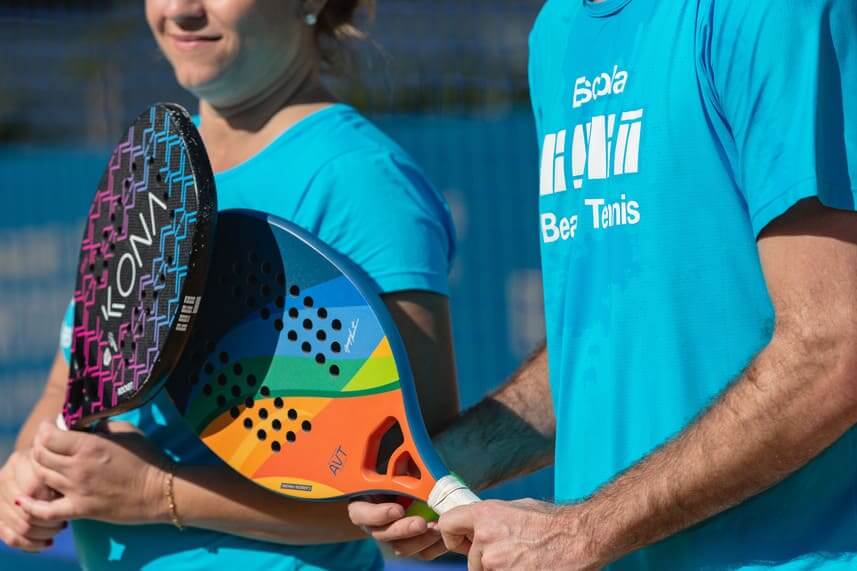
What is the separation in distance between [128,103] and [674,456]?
7445mm

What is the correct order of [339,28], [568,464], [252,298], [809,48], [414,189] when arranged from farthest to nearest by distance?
[339,28], [414,189], [252,298], [568,464], [809,48]

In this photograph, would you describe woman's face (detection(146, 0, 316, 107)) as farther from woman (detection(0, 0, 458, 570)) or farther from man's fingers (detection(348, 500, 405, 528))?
man's fingers (detection(348, 500, 405, 528))

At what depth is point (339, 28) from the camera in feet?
9.93

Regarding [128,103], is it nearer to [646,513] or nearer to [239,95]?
[239,95]

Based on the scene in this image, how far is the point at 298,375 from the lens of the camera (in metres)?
2.38

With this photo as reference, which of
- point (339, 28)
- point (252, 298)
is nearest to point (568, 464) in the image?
point (252, 298)

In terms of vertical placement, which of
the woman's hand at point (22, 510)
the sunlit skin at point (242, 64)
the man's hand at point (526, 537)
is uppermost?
the sunlit skin at point (242, 64)

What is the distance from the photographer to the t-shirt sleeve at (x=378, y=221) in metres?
2.54

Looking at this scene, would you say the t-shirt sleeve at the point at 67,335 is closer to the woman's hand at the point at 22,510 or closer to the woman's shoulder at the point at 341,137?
the woman's hand at the point at 22,510

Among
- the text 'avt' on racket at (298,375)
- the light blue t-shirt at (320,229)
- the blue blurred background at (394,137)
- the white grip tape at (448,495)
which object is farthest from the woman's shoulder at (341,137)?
the blue blurred background at (394,137)

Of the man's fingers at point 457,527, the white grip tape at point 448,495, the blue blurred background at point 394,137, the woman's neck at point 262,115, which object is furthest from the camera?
the blue blurred background at point 394,137

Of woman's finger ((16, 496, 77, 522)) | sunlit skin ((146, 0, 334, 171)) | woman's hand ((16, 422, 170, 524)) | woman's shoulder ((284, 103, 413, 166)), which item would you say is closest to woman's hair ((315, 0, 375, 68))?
sunlit skin ((146, 0, 334, 171))

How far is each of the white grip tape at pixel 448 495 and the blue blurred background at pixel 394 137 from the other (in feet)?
16.3

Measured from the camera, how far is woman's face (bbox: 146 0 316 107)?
2678 mm
